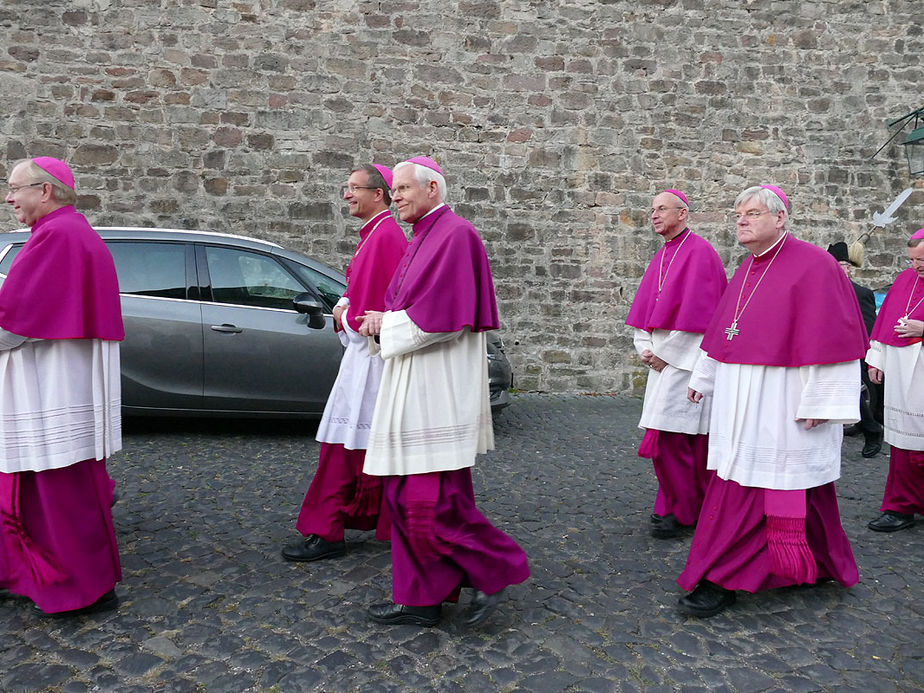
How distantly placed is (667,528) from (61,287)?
10.8ft

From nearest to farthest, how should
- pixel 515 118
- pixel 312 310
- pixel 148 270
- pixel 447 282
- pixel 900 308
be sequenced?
pixel 447 282
pixel 900 308
pixel 312 310
pixel 148 270
pixel 515 118

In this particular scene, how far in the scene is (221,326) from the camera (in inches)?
245

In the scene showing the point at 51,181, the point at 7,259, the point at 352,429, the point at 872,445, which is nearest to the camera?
the point at 51,181

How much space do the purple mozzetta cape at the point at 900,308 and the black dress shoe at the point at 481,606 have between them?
10.7 feet

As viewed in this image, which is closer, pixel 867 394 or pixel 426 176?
pixel 426 176

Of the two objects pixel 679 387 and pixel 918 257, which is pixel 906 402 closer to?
pixel 918 257

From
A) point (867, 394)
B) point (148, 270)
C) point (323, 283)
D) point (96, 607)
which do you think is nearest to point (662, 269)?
point (323, 283)

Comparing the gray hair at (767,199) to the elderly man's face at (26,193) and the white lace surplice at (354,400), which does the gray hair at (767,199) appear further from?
the elderly man's face at (26,193)

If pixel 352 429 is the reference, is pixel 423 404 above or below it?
above

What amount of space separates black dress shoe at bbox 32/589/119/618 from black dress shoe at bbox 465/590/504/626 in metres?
1.48

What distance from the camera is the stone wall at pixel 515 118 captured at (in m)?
8.95

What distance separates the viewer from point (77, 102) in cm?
887

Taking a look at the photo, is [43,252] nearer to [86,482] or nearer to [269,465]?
[86,482]

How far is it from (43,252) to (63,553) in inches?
47.2
